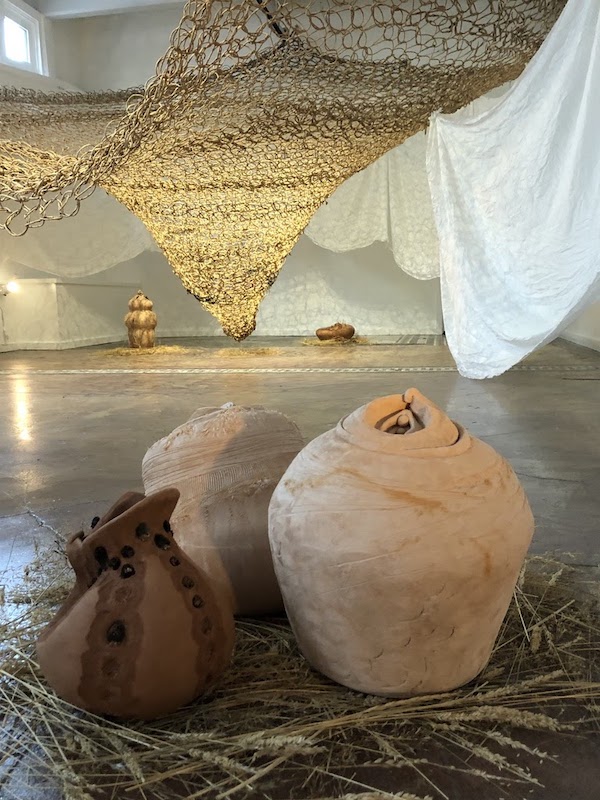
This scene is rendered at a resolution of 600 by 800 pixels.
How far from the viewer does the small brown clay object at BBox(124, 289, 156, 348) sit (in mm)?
5770

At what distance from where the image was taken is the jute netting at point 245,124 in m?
2.36

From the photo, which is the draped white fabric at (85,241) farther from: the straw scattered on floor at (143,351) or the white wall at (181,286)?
the straw scattered on floor at (143,351)

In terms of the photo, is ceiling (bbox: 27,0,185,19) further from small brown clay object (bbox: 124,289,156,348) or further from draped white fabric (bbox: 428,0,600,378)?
draped white fabric (bbox: 428,0,600,378)

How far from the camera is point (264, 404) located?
3.01m

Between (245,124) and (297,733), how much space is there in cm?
286

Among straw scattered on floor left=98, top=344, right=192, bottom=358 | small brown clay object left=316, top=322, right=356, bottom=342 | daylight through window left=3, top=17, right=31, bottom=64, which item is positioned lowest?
straw scattered on floor left=98, top=344, right=192, bottom=358

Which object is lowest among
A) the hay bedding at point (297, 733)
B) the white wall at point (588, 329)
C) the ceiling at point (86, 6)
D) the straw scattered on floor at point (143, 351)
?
the straw scattered on floor at point (143, 351)

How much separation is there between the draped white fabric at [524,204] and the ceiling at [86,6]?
12.7ft

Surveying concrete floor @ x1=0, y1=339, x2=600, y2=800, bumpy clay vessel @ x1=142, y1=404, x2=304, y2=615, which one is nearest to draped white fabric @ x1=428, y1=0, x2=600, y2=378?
concrete floor @ x1=0, y1=339, x2=600, y2=800

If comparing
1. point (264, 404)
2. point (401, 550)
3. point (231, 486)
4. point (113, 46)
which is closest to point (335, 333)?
point (264, 404)

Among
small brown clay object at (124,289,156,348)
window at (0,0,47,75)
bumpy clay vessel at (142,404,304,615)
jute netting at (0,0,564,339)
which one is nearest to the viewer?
bumpy clay vessel at (142,404,304,615)

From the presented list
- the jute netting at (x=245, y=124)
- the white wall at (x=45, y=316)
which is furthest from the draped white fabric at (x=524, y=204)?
the white wall at (x=45, y=316)

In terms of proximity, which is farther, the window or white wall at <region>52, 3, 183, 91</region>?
white wall at <region>52, 3, 183, 91</region>

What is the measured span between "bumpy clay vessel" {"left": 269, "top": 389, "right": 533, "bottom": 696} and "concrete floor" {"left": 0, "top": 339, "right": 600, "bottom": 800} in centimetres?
18
